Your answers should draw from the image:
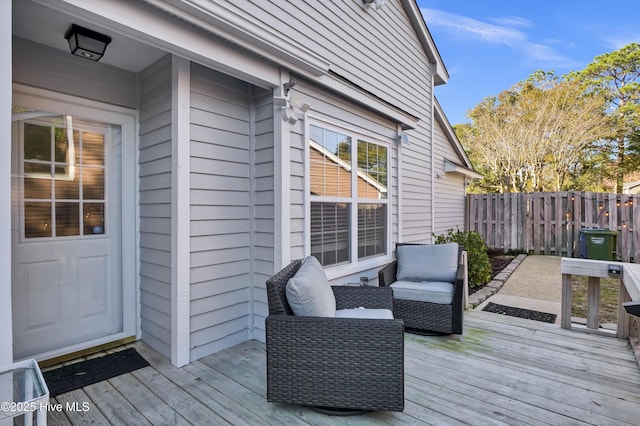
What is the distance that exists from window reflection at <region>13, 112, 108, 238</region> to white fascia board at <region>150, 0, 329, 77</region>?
153 cm

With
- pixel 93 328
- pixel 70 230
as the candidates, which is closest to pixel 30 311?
pixel 93 328

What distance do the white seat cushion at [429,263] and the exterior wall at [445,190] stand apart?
11.6 ft

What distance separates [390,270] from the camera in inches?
149

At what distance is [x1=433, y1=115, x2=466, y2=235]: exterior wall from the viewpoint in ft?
25.0

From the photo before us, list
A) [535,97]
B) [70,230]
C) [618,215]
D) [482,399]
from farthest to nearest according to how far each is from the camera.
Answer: [535,97] → [618,215] → [70,230] → [482,399]

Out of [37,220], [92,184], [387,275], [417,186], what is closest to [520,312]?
[387,275]

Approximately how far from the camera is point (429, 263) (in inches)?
148

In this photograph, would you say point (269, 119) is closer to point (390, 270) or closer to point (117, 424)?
point (390, 270)

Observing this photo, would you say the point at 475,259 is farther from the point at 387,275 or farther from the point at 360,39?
the point at 360,39

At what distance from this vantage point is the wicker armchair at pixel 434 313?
3.21m

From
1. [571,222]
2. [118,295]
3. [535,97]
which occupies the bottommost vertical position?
[118,295]

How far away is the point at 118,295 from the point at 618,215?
1017 centimetres

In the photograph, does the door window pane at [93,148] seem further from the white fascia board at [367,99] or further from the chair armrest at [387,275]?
the chair armrest at [387,275]

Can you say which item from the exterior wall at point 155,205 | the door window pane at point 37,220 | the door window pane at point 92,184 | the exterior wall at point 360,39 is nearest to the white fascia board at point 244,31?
the exterior wall at point 360,39
